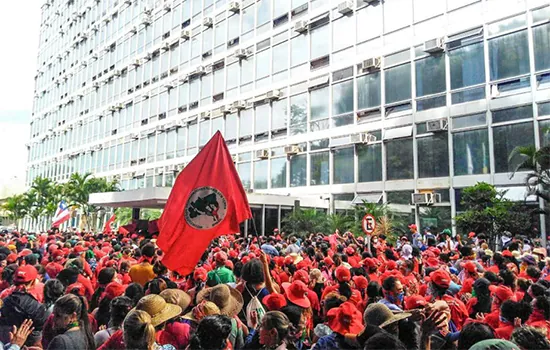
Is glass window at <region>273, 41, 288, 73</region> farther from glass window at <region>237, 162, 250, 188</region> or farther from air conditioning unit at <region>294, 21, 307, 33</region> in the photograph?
glass window at <region>237, 162, 250, 188</region>

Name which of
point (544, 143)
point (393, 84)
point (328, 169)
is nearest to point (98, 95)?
point (328, 169)

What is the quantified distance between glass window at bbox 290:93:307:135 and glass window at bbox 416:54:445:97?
686 centimetres

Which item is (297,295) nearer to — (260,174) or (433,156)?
(433,156)

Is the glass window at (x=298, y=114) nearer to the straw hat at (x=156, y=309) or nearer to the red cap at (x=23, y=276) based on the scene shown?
the red cap at (x=23, y=276)

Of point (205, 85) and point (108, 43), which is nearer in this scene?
point (205, 85)

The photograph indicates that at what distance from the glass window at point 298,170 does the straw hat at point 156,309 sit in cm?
2103

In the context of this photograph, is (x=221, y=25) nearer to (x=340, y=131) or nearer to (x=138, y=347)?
(x=340, y=131)

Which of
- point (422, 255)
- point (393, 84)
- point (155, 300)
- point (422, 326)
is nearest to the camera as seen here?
point (422, 326)

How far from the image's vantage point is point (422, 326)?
292cm

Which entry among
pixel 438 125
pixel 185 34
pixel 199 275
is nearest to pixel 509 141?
pixel 438 125

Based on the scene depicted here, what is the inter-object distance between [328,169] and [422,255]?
Result: 1371 cm

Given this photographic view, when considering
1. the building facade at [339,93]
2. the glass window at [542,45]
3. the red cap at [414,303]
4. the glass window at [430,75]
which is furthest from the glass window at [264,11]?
the red cap at [414,303]

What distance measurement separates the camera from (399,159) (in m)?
20.0

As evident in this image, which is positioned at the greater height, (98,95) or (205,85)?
(98,95)
